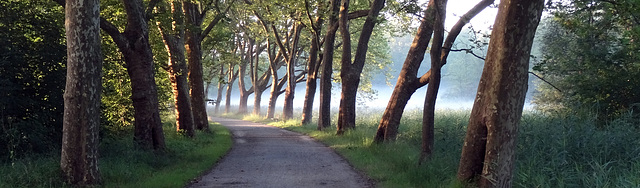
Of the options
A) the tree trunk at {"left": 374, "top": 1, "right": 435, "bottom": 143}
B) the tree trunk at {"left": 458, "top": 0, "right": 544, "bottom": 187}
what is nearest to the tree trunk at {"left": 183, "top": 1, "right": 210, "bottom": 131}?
the tree trunk at {"left": 374, "top": 1, "right": 435, "bottom": 143}

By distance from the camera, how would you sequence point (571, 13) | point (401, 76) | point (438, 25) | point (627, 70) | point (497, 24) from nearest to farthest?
point (497, 24)
point (438, 25)
point (571, 13)
point (401, 76)
point (627, 70)

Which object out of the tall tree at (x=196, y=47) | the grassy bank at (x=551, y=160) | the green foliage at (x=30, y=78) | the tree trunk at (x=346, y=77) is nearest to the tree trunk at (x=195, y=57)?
the tall tree at (x=196, y=47)

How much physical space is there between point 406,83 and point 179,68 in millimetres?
7769

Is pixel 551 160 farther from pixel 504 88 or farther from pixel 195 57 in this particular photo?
pixel 195 57

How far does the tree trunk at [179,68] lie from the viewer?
653 inches

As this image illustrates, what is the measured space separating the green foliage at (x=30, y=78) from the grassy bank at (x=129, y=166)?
0.64 m

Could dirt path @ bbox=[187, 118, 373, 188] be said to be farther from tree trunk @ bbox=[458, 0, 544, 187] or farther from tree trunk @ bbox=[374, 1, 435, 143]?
tree trunk @ bbox=[458, 0, 544, 187]

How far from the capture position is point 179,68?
16938mm

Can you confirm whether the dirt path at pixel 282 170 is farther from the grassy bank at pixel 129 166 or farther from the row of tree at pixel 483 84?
the row of tree at pixel 483 84

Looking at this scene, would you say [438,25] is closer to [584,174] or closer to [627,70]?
[584,174]

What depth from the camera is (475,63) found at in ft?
309

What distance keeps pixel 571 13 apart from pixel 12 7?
1271cm

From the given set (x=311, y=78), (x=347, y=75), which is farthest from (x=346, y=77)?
(x=311, y=78)

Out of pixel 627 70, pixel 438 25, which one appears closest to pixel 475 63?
pixel 627 70
